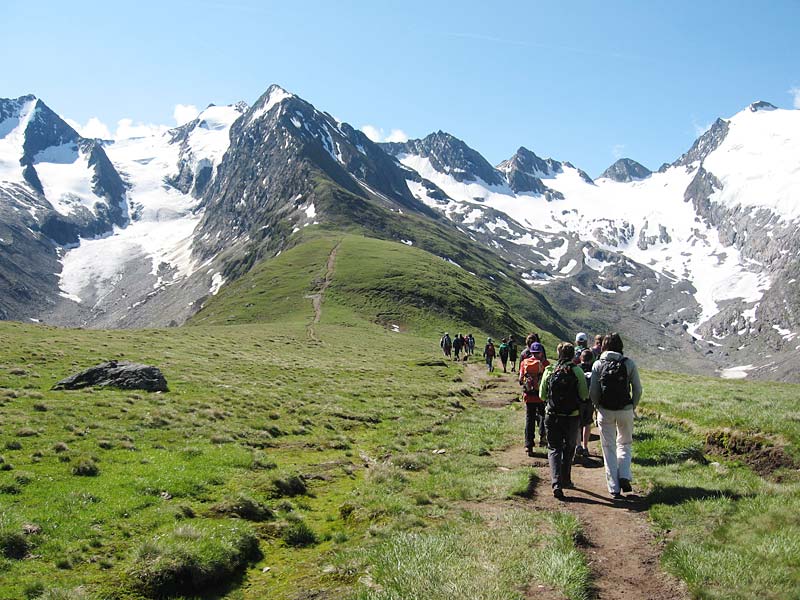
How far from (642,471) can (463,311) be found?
116 metres

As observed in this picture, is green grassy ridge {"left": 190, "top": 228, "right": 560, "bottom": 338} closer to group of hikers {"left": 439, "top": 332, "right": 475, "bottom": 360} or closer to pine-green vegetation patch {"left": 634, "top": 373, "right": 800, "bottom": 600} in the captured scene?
group of hikers {"left": 439, "top": 332, "right": 475, "bottom": 360}

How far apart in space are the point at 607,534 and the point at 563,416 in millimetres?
3537

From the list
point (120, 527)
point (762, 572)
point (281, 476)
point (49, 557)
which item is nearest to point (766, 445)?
point (762, 572)

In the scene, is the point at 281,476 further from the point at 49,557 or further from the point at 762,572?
the point at 762,572

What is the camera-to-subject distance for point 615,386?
12.9m

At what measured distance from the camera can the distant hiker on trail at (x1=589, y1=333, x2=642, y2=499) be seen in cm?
1281

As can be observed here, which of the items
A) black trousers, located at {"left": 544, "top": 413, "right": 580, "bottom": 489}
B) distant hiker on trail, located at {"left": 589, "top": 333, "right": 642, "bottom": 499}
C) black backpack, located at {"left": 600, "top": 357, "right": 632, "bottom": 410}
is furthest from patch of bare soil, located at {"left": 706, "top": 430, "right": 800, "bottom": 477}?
black trousers, located at {"left": 544, "top": 413, "right": 580, "bottom": 489}

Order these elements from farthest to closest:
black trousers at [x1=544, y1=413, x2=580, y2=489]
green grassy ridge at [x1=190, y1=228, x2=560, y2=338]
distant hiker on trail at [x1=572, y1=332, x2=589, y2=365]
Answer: green grassy ridge at [x1=190, y1=228, x2=560, y2=338] → distant hiker on trail at [x1=572, y1=332, x2=589, y2=365] → black trousers at [x1=544, y1=413, x2=580, y2=489]

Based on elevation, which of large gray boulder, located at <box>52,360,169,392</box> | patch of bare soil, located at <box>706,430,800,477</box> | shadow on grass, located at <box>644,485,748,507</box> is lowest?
large gray boulder, located at <box>52,360,169,392</box>

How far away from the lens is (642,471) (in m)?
14.3

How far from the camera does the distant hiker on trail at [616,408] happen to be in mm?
12812

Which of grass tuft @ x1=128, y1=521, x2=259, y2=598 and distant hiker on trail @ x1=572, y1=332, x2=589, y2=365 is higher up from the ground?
distant hiker on trail @ x1=572, y1=332, x2=589, y2=365

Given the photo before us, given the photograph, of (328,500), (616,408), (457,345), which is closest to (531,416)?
(616,408)

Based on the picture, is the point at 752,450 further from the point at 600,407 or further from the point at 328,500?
the point at 328,500
